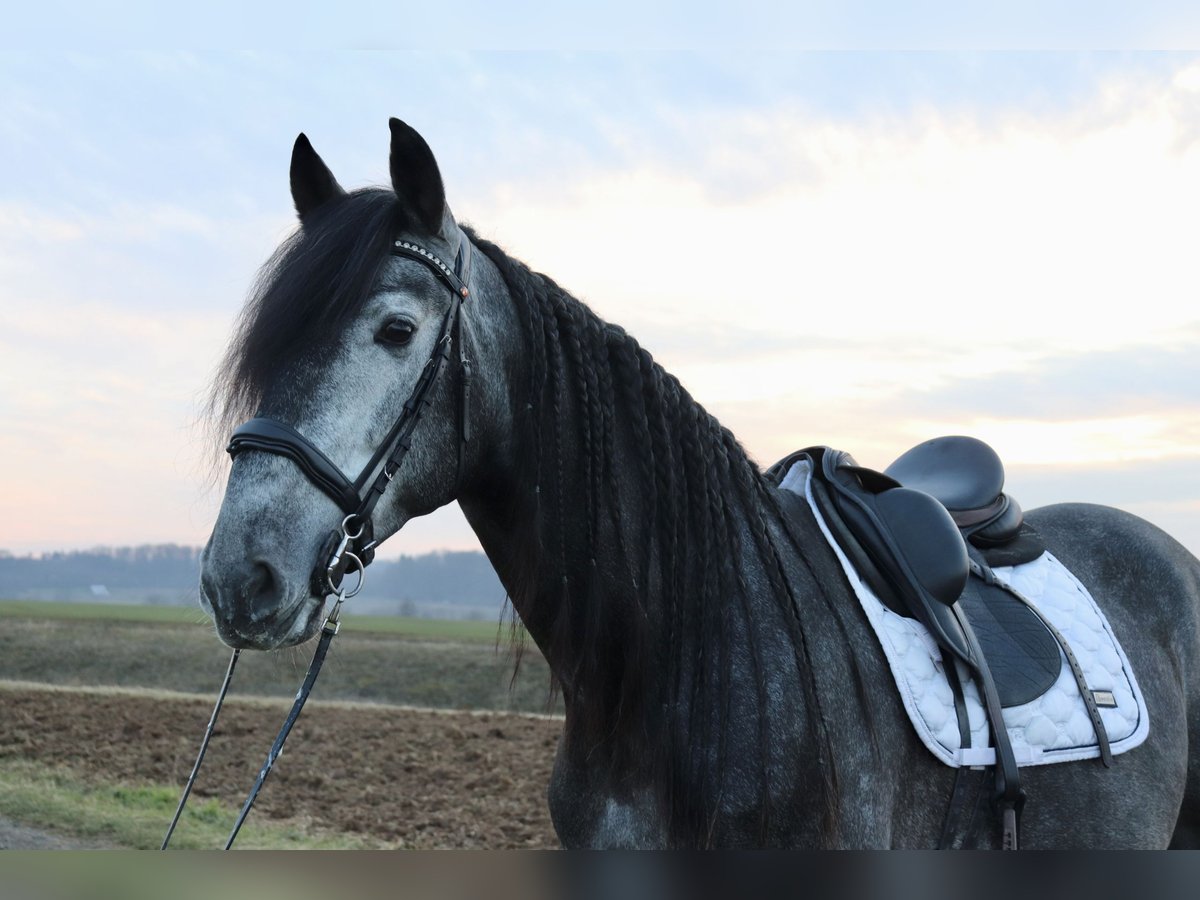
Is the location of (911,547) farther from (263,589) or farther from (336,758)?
(336,758)

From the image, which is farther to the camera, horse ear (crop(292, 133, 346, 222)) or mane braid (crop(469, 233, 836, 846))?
horse ear (crop(292, 133, 346, 222))

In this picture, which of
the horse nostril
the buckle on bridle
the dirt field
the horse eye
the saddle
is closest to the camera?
the horse nostril

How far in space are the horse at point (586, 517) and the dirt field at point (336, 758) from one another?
5.86 metres

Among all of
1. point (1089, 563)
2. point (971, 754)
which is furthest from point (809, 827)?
point (1089, 563)

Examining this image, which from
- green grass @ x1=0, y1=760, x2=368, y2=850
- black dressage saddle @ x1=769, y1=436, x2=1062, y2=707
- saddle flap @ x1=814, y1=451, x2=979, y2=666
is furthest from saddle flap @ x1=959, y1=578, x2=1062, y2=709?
green grass @ x1=0, y1=760, x2=368, y2=850

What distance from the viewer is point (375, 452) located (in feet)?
7.59

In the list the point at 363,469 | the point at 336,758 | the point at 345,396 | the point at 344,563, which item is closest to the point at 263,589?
the point at 344,563

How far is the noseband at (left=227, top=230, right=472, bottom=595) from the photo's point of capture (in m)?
2.19

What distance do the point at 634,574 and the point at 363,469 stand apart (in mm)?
778

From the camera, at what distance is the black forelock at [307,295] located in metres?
2.33

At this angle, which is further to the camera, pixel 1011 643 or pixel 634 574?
pixel 1011 643

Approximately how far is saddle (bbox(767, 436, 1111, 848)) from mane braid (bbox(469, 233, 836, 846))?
443 mm

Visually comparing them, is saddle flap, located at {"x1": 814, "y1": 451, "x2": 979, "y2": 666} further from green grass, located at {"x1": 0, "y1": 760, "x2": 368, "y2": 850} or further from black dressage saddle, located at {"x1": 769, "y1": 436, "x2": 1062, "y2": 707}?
green grass, located at {"x1": 0, "y1": 760, "x2": 368, "y2": 850}

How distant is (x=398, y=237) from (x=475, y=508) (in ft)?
2.51
